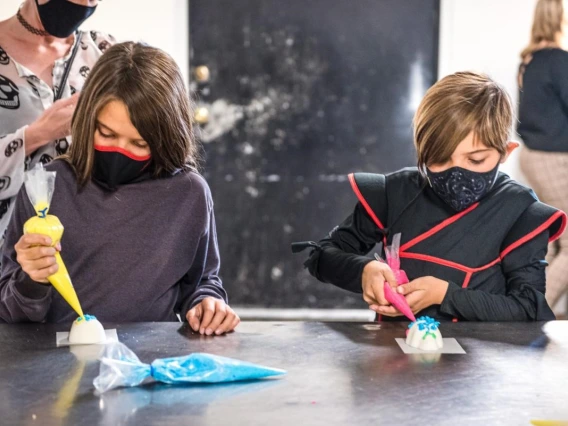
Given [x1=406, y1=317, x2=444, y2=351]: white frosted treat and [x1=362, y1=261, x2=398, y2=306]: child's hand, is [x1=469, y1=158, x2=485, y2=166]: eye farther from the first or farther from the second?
[x1=406, y1=317, x2=444, y2=351]: white frosted treat

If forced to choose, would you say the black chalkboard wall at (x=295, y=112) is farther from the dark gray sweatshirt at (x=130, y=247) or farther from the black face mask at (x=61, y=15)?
the dark gray sweatshirt at (x=130, y=247)

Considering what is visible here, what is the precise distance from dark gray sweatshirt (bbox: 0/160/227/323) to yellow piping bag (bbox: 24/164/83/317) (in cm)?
20

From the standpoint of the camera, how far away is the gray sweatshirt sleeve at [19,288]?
5.32 ft

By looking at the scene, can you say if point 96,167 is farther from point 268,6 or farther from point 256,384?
point 268,6

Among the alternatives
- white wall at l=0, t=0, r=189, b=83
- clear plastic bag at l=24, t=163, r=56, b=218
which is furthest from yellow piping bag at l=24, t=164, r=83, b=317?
white wall at l=0, t=0, r=189, b=83

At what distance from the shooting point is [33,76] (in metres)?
2.22

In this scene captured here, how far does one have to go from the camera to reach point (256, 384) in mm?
1264

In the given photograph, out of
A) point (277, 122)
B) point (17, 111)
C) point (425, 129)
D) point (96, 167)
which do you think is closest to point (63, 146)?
point (17, 111)

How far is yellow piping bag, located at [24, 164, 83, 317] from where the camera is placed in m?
1.46

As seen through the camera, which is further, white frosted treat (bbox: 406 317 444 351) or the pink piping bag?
the pink piping bag

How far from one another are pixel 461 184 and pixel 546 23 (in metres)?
2.31

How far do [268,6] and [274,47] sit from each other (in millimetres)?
211

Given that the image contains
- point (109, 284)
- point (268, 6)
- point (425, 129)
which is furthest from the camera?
point (268, 6)

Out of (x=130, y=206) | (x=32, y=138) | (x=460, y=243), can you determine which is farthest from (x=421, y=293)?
(x=32, y=138)
